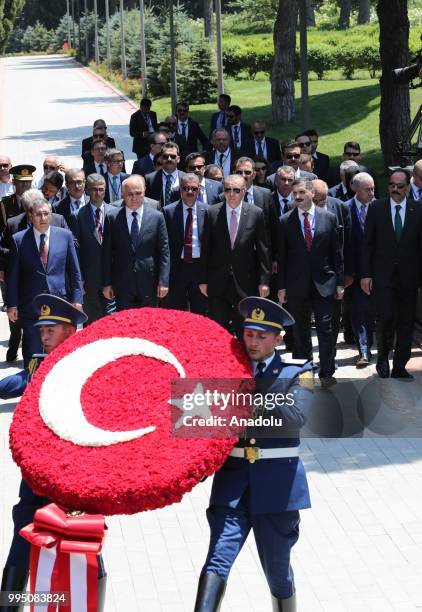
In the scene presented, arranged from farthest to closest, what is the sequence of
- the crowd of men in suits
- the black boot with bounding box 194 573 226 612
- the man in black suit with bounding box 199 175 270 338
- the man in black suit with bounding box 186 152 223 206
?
the man in black suit with bounding box 186 152 223 206 → the man in black suit with bounding box 199 175 270 338 → the crowd of men in suits → the black boot with bounding box 194 573 226 612

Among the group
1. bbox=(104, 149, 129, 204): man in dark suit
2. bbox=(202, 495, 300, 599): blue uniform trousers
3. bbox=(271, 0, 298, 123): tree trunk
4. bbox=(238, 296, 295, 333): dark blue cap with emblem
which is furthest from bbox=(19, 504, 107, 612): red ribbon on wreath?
bbox=(271, 0, 298, 123): tree trunk

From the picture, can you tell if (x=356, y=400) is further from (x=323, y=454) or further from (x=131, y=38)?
(x=131, y=38)

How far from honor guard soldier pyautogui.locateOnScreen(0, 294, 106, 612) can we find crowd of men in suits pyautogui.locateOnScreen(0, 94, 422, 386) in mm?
4080

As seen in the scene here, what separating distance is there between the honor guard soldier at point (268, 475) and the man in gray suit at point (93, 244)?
6328 millimetres

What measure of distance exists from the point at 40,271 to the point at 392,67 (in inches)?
508

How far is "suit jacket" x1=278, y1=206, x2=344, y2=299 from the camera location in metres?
11.6

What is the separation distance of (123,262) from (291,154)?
10.7 feet

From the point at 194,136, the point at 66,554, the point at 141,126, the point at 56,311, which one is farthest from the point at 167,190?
the point at 141,126

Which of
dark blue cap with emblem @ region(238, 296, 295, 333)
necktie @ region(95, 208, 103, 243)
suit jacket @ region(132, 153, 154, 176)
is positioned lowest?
suit jacket @ region(132, 153, 154, 176)

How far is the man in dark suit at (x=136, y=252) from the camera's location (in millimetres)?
12195

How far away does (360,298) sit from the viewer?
12.6 m

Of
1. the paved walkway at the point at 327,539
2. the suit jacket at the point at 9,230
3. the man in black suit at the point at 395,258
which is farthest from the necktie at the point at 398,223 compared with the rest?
the suit jacket at the point at 9,230

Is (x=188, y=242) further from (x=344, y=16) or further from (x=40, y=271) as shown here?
(x=344, y=16)

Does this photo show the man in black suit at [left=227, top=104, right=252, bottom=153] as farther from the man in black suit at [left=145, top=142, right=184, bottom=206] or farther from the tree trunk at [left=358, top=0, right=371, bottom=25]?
the tree trunk at [left=358, top=0, right=371, bottom=25]
